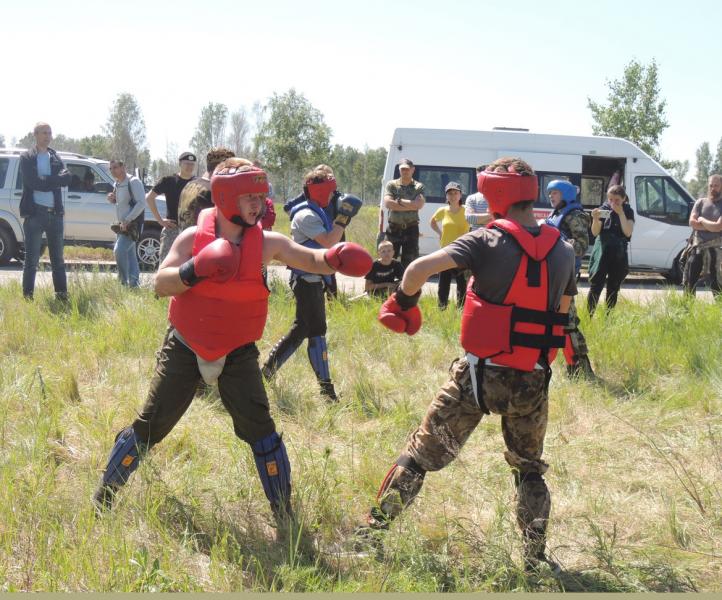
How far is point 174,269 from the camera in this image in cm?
336

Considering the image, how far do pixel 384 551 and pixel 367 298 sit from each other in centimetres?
570

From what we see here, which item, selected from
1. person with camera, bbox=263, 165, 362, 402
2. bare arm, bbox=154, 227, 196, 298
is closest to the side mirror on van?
person with camera, bbox=263, 165, 362, 402

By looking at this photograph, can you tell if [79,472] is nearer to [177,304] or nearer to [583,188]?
[177,304]

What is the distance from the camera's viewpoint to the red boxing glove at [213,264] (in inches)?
123

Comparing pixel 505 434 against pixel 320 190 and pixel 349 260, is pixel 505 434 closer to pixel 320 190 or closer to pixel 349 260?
pixel 349 260

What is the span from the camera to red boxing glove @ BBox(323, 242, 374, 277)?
3357 mm

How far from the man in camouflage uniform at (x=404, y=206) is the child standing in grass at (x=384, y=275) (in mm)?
541

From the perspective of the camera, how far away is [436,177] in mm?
14117

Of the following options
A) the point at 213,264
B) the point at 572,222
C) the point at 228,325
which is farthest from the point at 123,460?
A: the point at 572,222

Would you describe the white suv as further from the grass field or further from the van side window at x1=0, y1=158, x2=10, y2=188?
the grass field

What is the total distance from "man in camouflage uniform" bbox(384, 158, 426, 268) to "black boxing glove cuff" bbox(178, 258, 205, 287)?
6740 millimetres

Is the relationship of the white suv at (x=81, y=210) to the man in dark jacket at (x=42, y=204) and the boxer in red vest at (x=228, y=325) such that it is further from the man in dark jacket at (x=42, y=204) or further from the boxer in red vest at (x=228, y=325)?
the boxer in red vest at (x=228, y=325)

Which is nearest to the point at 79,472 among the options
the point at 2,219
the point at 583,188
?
the point at 2,219

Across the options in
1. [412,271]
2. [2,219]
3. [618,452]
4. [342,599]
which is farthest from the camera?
[2,219]
